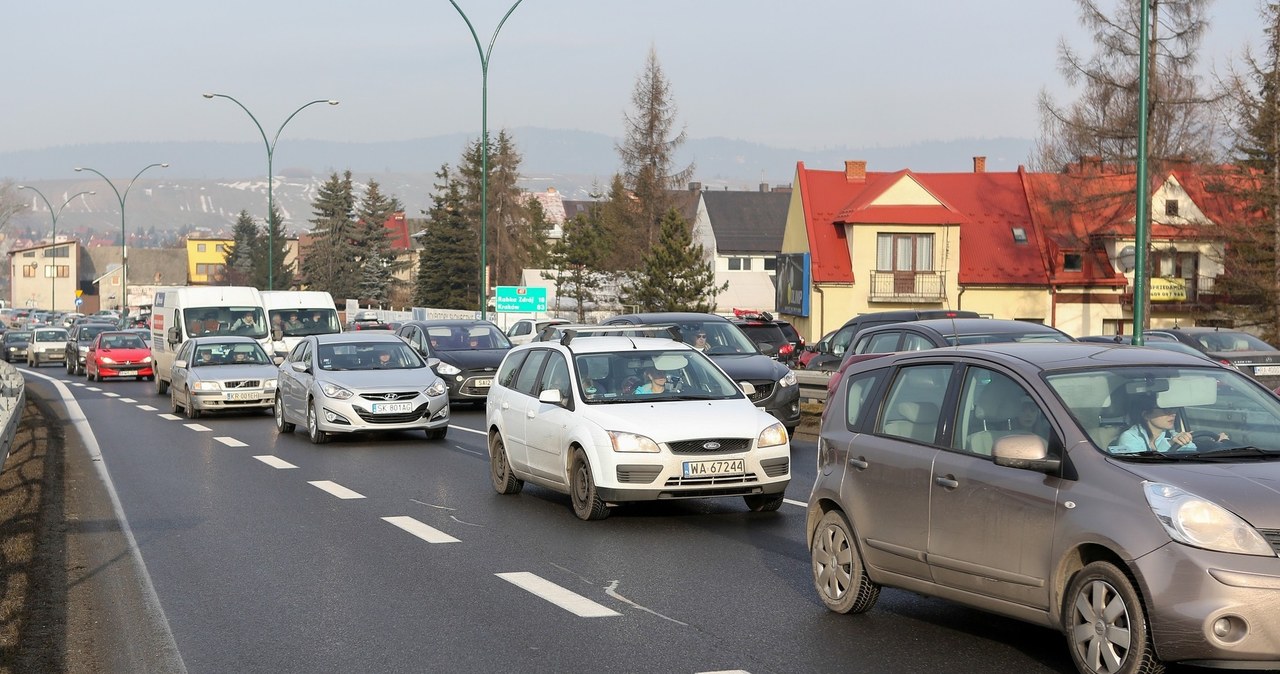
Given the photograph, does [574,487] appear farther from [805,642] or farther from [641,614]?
[805,642]

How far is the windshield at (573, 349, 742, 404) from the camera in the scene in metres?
13.3

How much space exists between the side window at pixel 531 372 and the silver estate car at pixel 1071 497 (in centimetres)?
569

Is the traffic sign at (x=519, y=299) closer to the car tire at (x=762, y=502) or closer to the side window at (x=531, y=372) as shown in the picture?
the side window at (x=531, y=372)

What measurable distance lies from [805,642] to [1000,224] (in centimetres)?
5865

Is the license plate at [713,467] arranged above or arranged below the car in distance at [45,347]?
above

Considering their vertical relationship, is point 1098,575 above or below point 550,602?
above

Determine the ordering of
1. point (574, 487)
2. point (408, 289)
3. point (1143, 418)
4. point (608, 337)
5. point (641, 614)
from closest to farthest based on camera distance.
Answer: point (1143, 418) → point (641, 614) → point (574, 487) → point (608, 337) → point (408, 289)

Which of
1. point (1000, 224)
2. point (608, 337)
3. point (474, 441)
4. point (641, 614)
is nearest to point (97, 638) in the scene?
point (641, 614)

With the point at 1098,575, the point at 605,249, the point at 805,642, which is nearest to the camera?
the point at 1098,575

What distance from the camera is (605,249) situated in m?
83.5

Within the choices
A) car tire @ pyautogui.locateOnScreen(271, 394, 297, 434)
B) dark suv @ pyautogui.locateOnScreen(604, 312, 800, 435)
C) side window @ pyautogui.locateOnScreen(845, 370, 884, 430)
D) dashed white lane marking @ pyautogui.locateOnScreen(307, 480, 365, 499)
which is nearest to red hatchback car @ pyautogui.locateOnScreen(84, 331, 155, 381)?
car tire @ pyautogui.locateOnScreen(271, 394, 297, 434)

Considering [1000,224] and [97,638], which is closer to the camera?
[97,638]

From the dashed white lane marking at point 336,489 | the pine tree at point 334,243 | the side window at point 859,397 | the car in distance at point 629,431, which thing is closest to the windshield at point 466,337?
the dashed white lane marking at point 336,489

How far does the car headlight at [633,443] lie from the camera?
12.2 m
